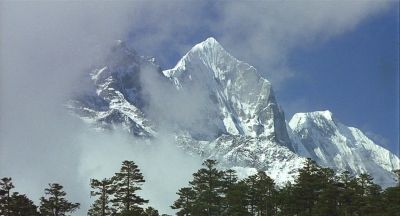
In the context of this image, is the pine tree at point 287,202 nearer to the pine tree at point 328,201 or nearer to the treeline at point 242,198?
the treeline at point 242,198

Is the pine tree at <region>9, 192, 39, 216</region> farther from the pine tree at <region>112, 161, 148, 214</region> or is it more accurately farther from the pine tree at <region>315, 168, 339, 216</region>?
the pine tree at <region>315, 168, 339, 216</region>

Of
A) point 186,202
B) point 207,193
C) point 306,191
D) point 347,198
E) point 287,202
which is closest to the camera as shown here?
point 347,198

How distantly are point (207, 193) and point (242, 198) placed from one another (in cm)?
577

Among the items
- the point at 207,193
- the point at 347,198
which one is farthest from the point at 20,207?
the point at 347,198

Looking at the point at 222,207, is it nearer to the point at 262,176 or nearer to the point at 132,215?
the point at 262,176

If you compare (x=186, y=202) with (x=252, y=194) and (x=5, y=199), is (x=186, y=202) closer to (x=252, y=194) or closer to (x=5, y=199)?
(x=252, y=194)

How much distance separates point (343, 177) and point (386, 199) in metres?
13.2

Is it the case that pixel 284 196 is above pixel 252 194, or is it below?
below

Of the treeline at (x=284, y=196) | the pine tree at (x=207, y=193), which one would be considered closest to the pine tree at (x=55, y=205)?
the treeline at (x=284, y=196)

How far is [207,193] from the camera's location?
331ft

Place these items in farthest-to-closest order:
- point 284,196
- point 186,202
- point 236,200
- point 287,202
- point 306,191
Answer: point 306,191
point 186,202
point 287,202
point 284,196
point 236,200

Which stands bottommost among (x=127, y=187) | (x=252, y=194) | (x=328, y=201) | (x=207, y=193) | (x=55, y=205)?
(x=55, y=205)

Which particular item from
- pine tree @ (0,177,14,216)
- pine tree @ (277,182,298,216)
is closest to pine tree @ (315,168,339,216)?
pine tree @ (277,182,298,216)

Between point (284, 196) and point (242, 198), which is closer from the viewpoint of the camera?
point (242, 198)
